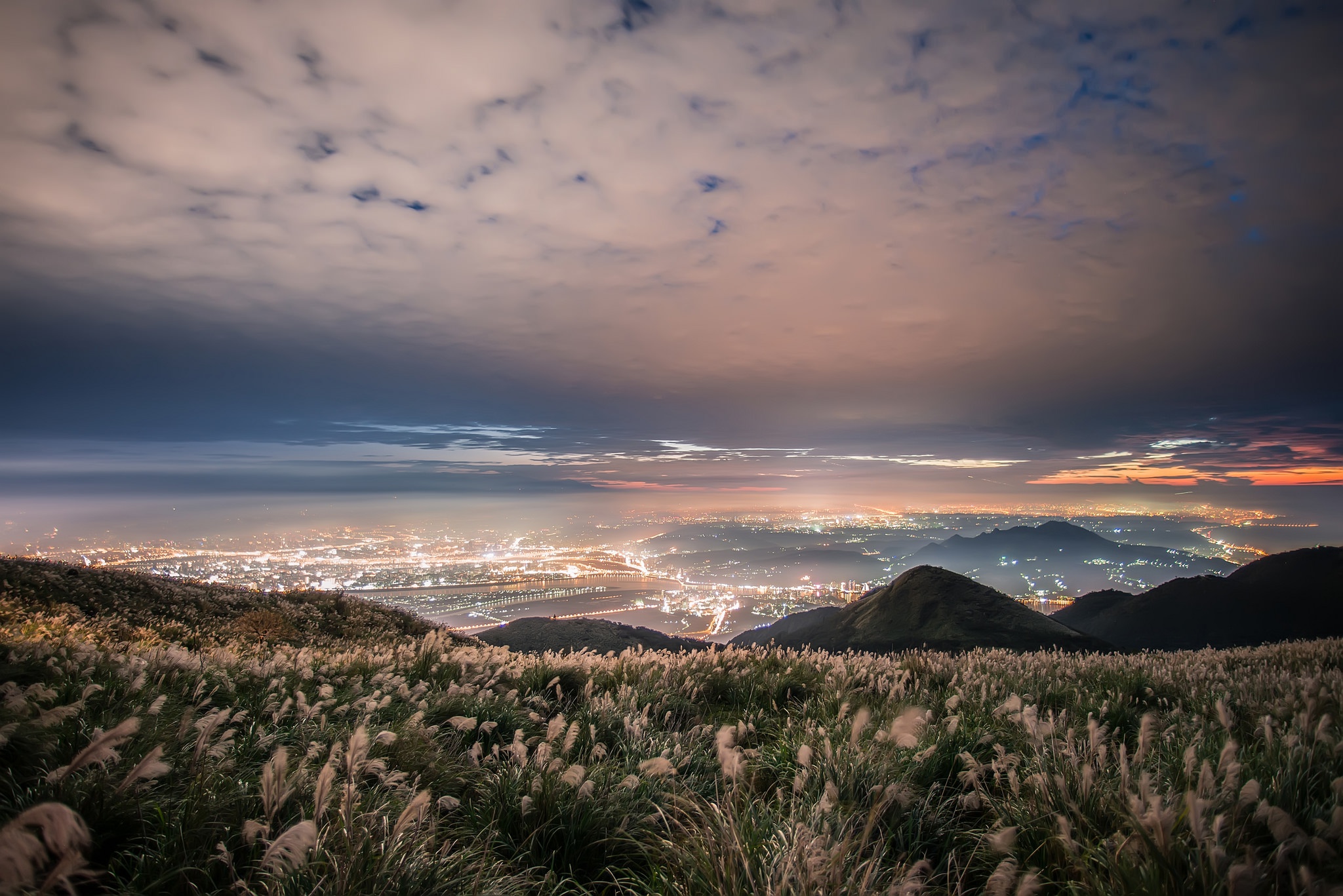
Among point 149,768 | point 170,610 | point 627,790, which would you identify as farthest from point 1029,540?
point 149,768

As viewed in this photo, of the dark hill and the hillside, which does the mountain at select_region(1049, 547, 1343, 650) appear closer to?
the hillside

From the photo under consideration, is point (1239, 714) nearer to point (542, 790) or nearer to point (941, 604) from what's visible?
point (542, 790)

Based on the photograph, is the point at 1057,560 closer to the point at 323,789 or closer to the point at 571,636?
the point at 571,636

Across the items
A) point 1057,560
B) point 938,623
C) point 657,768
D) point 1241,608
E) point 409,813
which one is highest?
point 409,813

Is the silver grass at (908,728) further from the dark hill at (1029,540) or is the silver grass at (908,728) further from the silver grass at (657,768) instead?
the dark hill at (1029,540)

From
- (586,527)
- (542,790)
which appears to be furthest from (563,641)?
(586,527)

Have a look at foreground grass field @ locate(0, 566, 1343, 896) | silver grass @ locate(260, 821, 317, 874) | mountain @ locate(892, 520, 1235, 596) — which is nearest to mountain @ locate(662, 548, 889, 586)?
mountain @ locate(892, 520, 1235, 596)

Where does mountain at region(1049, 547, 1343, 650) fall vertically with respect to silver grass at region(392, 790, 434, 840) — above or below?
below
